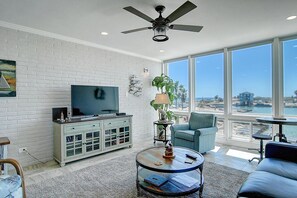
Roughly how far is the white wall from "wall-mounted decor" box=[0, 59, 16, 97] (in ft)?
0.22

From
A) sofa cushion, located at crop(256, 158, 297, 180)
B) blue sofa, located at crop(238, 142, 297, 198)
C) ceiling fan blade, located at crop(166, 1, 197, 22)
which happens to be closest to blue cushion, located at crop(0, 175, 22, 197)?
blue sofa, located at crop(238, 142, 297, 198)

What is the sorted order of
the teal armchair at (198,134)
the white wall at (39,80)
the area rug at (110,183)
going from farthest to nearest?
the teal armchair at (198,134), the white wall at (39,80), the area rug at (110,183)

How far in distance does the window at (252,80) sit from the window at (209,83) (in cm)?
33

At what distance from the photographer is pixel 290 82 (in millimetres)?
3656

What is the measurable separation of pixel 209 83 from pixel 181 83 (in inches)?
37.3

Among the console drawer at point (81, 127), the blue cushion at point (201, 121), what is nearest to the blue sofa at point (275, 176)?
the blue cushion at point (201, 121)

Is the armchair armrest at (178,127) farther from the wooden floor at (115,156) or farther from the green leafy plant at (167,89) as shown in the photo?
the green leafy plant at (167,89)

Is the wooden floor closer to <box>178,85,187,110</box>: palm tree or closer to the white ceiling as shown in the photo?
<box>178,85,187,110</box>: palm tree

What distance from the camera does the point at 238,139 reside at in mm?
4359

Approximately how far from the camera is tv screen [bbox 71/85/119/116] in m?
3.50

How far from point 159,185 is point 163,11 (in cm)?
243

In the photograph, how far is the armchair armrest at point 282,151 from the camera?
7.13 feet

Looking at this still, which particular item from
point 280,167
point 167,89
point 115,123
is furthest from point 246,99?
point 115,123

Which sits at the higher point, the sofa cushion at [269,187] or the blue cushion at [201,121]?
the blue cushion at [201,121]
